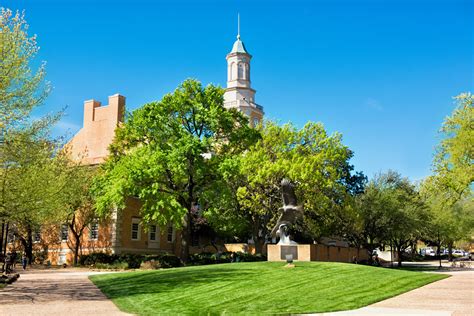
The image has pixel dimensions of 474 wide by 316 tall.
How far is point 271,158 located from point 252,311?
27882 mm

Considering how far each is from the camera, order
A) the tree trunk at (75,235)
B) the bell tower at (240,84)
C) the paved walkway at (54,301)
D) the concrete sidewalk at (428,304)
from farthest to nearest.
A: the bell tower at (240,84) < the tree trunk at (75,235) < the paved walkway at (54,301) < the concrete sidewalk at (428,304)

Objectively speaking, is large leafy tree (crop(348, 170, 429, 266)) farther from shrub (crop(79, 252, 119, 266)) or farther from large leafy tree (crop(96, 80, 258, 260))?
shrub (crop(79, 252, 119, 266))

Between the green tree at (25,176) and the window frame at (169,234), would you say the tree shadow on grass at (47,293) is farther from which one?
the window frame at (169,234)

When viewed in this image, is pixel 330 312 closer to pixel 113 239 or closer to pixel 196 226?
pixel 113 239

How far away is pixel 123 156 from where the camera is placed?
36.4m

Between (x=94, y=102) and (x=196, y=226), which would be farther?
(x=94, y=102)

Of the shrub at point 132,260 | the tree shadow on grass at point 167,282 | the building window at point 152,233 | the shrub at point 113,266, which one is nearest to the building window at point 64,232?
the building window at point 152,233

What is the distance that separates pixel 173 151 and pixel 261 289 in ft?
58.3

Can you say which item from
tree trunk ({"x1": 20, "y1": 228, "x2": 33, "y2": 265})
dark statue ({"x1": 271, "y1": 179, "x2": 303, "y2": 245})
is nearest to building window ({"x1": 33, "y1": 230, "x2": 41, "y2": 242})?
tree trunk ({"x1": 20, "y1": 228, "x2": 33, "y2": 265})

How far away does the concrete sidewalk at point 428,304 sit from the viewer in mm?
12453

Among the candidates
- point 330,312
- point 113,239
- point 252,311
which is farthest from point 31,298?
point 113,239

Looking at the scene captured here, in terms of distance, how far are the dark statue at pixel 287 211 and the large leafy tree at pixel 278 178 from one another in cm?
839

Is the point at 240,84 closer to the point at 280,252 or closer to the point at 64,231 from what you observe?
the point at 64,231

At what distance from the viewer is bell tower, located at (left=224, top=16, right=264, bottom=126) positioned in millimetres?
82938
